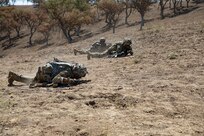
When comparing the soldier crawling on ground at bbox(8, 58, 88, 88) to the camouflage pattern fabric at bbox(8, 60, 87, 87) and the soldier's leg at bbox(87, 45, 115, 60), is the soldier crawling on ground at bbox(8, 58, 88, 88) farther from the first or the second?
the soldier's leg at bbox(87, 45, 115, 60)

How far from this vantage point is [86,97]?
8.93 meters

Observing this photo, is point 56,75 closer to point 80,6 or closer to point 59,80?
point 59,80

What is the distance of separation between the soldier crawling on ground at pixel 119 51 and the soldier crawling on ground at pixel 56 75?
6257 millimetres

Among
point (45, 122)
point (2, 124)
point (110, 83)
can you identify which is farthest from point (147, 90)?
point (2, 124)

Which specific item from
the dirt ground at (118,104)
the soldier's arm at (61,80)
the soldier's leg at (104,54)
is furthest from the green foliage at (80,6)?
the soldier's arm at (61,80)

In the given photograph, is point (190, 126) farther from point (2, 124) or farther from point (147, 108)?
point (2, 124)

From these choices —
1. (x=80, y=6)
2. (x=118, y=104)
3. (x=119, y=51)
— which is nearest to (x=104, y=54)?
(x=119, y=51)

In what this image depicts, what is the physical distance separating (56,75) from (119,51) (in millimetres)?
7107

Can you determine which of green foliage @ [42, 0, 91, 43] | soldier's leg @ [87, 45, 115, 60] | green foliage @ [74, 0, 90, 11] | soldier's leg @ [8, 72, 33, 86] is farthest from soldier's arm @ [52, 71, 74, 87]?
green foliage @ [74, 0, 90, 11]

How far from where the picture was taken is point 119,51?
1742cm

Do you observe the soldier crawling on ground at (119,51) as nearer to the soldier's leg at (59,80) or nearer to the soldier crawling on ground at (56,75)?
the soldier crawling on ground at (56,75)

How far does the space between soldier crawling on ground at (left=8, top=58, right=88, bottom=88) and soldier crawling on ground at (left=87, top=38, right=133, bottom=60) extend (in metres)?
6.26

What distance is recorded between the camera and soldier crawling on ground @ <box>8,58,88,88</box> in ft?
34.1

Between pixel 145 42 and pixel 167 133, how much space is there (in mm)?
15091
